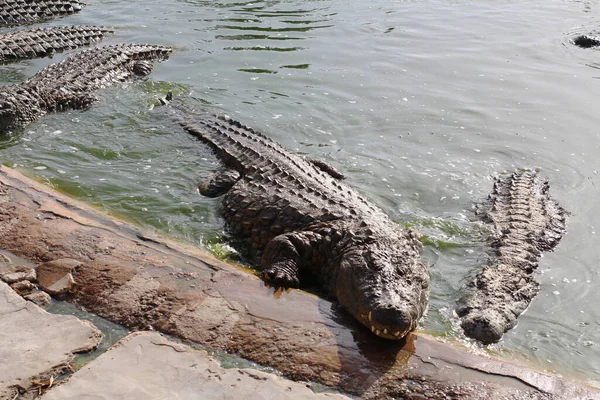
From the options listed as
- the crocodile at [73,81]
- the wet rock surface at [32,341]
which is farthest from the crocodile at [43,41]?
the wet rock surface at [32,341]

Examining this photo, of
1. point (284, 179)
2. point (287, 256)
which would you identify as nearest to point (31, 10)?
point (284, 179)

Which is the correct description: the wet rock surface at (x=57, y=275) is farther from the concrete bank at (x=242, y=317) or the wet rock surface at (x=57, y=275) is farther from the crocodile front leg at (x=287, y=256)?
the crocodile front leg at (x=287, y=256)

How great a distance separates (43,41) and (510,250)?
10831 millimetres

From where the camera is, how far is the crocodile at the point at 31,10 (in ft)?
50.7

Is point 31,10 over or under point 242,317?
over

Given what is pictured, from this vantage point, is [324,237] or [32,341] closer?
[32,341]

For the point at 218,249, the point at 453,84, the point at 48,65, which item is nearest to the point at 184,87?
the point at 48,65

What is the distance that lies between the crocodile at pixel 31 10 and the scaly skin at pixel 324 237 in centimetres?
1038

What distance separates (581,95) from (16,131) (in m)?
9.59

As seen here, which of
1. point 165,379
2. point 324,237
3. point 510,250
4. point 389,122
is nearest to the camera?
point 165,379

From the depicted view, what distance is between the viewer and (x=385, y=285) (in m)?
5.12

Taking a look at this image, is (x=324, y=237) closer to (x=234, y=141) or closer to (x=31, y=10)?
(x=234, y=141)

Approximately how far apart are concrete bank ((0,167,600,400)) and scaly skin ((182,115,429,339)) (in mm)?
222

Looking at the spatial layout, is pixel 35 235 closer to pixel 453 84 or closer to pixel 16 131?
pixel 16 131
